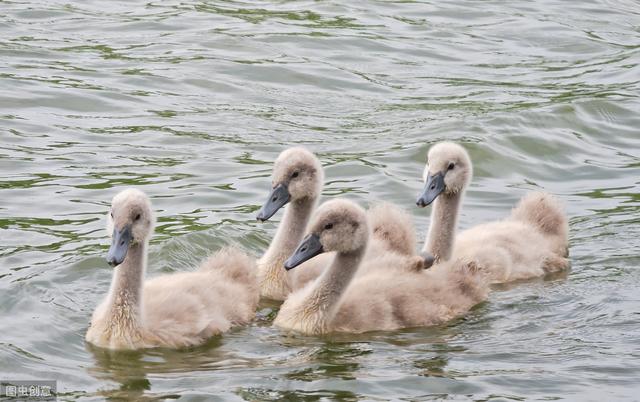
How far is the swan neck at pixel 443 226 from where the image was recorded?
1150cm

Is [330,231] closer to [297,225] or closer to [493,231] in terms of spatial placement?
[297,225]

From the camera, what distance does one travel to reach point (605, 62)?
18.9 meters

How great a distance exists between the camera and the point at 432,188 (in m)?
11.3

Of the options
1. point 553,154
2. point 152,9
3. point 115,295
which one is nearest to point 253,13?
point 152,9

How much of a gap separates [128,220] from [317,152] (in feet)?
17.3

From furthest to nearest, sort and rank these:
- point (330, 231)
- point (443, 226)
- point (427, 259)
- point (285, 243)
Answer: point (443, 226) < point (285, 243) < point (427, 259) < point (330, 231)

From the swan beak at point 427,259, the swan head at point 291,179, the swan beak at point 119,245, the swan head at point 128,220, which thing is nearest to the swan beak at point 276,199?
the swan head at point 291,179

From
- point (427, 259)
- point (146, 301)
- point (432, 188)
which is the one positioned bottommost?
point (146, 301)

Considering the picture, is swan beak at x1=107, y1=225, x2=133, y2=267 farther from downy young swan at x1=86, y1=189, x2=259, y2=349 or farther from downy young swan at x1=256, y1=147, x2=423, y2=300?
downy young swan at x1=256, y1=147, x2=423, y2=300

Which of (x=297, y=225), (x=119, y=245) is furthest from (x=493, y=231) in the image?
(x=119, y=245)

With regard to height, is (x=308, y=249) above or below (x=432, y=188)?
below

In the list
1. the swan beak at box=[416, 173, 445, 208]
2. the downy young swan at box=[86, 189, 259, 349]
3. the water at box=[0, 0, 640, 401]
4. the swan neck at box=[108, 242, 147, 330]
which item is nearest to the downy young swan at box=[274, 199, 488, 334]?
the water at box=[0, 0, 640, 401]

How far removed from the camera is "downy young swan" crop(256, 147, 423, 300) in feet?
36.6

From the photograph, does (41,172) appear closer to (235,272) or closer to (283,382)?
(235,272)
